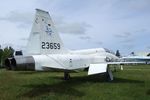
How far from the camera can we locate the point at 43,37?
1819 centimetres

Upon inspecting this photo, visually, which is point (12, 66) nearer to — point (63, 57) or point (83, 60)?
point (63, 57)

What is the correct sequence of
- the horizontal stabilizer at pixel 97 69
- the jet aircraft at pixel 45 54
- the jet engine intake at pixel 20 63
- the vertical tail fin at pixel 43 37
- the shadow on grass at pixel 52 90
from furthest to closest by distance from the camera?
the horizontal stabilizer at pixel 97 69, the vertical tail fin at pixel 43 37, the jet aircraft at pixel 45 54, the jet engine intake at pixel 20 63, the shadow on grass at pixel 52 90

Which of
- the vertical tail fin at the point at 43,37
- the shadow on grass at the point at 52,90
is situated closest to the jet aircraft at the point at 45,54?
the vertical tail fin at the point at 43,37

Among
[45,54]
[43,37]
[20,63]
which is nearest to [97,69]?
[45,54]

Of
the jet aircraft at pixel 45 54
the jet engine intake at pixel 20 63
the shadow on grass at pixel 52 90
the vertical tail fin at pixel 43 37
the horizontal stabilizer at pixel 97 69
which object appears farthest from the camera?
the horizontal stabilizer at pixel 97 69

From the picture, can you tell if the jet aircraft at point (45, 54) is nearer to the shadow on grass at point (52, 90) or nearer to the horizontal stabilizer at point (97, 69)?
the horizontal stabilizer at point (97, 69)

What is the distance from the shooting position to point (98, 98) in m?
13.7

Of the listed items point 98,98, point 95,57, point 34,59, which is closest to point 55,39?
point 34,59

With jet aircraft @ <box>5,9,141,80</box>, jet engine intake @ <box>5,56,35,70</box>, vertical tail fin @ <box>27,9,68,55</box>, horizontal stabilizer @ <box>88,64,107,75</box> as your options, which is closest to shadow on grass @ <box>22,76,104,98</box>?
jet aircraft @ <box>5,9,141,80</box>

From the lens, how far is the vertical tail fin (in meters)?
17.8

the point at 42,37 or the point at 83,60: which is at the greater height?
the point at 42,37

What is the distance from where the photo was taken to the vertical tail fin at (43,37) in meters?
17.8

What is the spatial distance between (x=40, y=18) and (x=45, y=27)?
66 cm

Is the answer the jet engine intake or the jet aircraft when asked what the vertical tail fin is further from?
the jet engine intake
